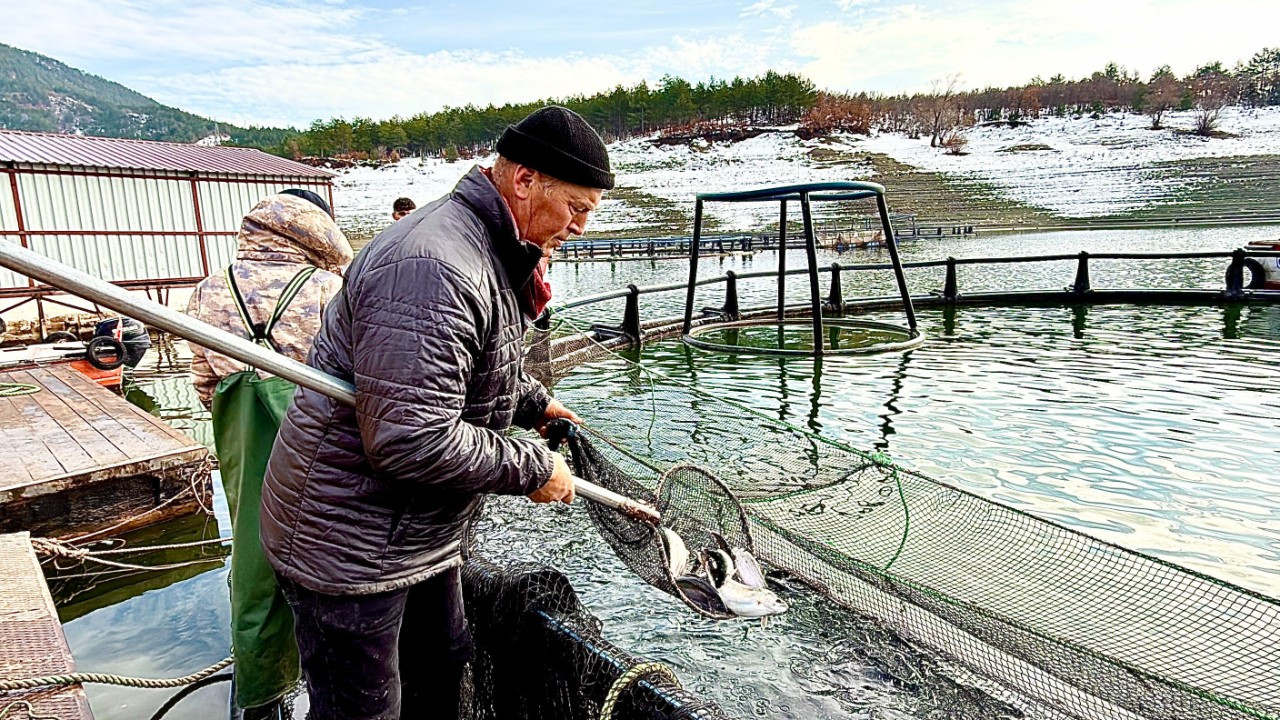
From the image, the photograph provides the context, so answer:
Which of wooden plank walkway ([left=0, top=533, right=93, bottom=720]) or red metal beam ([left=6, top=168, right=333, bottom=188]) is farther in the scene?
red metal beam ([left=6, top=168, right=333, bottom=188])

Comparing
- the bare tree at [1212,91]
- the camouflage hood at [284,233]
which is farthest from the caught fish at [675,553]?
the bare tree at [1212,91]

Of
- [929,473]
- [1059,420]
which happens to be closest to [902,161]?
[1059,420]

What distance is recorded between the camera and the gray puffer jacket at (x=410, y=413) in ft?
5.08

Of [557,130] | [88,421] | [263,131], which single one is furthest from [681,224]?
[263,131]

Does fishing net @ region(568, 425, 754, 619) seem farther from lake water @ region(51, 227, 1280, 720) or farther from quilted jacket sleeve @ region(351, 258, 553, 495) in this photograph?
quilted jacket sleeve @ region(351, 258, 553, 495)

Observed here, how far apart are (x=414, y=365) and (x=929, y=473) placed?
5.28m

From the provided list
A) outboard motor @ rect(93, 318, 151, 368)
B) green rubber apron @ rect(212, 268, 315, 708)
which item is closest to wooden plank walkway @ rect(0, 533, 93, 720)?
green rubber apron @ rect(212, 268, 315, 708)

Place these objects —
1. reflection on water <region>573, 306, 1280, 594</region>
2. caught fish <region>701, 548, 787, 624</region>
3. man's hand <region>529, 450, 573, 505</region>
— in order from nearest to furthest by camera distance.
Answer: man's hand <region>529, 450, 573, 505</region>
caught fish <region>701, 548, 787, 624</region>
reflection on water <region>573, 306, 1280, 594</region>

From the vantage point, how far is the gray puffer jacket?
5.08 feet

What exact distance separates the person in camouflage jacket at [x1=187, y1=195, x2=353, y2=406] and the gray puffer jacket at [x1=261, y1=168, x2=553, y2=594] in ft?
2.23

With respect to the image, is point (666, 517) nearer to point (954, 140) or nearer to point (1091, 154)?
point (1091, 154)

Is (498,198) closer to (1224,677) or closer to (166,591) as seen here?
(1224,677)

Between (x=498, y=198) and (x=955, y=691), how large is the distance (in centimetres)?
280

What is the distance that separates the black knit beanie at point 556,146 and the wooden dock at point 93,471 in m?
4.80
